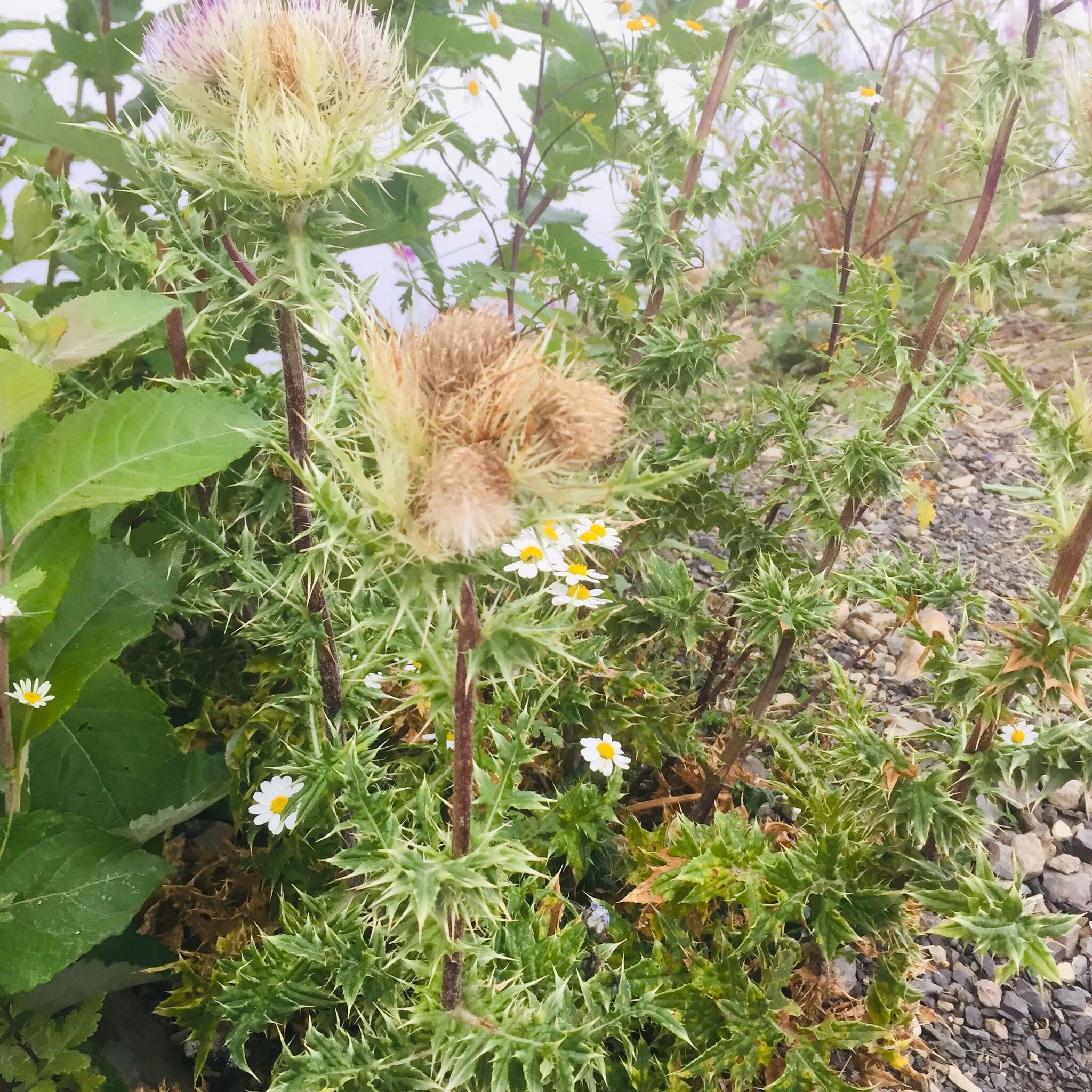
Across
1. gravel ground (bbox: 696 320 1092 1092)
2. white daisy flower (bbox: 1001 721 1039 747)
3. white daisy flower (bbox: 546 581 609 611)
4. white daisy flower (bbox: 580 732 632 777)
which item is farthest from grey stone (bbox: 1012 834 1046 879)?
white daisy flower (bbox: 546 581 609 611)

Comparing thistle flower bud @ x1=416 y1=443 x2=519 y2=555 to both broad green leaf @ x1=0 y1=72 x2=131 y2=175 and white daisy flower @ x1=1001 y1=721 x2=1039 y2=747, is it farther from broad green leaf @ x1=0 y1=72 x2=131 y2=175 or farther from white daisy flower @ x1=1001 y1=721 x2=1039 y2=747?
broad green leaf @ x1=0 y1=72 x2=131 y2=175

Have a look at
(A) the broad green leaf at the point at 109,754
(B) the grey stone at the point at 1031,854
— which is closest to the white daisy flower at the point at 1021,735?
(B) the grey stone at the point at 1031,854

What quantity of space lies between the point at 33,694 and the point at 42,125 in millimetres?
1150

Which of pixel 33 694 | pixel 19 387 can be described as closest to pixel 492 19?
pixel 19 387

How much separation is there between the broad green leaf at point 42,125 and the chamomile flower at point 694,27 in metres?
1.21

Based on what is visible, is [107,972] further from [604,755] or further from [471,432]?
[471,432]

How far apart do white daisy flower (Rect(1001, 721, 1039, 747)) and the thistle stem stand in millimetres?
868

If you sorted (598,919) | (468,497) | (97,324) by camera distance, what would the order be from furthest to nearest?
1. (598,919)
2. (97,324)
3. (468,497)

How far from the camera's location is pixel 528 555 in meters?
1.22

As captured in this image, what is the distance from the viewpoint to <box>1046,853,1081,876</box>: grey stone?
1.86 m

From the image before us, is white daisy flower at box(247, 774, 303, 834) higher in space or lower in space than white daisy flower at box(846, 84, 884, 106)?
lower

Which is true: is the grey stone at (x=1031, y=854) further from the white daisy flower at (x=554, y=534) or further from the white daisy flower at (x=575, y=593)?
the white daisy flower at (x=554, y=534)

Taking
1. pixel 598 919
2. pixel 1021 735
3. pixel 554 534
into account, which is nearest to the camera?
pixel 554 534

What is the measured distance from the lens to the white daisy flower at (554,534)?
746mm
